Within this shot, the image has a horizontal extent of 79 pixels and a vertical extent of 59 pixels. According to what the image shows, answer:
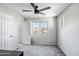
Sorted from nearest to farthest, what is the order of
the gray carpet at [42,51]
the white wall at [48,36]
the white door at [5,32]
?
the white door at [5,32] → the gray carpet at [42,51] → the white wall at [48,36]

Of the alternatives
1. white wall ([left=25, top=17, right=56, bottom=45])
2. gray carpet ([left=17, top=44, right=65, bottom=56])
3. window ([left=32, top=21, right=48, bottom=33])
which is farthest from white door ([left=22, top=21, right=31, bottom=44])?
gray carpet ([left=17, top=44, right=65, bottom=56])

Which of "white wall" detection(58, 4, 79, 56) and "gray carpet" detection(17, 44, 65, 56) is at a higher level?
"white wall" detection(58, 4, 79, 56)

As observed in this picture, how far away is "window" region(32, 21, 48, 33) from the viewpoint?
6.99 metres

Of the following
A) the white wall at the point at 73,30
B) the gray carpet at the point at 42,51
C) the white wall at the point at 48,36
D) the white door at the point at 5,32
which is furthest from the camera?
the white wall at the point at 48,36

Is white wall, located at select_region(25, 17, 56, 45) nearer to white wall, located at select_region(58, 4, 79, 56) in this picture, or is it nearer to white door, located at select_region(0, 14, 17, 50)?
white door, located at select_region(0, 14, 17, 50)

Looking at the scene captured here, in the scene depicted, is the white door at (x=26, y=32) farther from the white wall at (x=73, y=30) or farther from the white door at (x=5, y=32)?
the white wall at (x=73, y=30)

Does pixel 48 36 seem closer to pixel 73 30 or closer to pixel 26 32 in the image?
pixel 26 32

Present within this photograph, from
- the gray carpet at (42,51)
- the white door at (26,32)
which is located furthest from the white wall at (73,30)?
the white door at (26,32)

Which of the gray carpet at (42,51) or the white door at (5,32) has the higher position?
the white door at (5,32)

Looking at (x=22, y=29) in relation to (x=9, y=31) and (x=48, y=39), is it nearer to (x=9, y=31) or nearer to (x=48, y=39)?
(x=48, y=39)

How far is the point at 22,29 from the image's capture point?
6.78m

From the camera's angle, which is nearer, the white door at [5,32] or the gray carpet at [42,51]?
the white door at [5,32]

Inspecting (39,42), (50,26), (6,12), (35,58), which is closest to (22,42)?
(39,42)

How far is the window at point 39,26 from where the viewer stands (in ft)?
22.9
